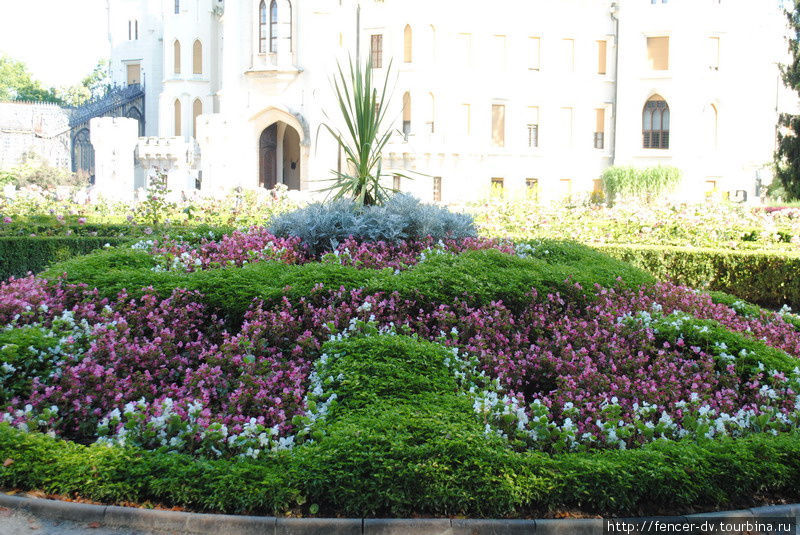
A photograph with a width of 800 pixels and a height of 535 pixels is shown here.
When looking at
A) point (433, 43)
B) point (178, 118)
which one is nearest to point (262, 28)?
point (433, 43)

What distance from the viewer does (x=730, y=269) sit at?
12.4m

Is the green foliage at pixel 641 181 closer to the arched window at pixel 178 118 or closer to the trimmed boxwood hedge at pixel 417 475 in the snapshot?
the arched window at pixel 178 118

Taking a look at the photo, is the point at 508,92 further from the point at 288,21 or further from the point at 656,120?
the point at 288,21

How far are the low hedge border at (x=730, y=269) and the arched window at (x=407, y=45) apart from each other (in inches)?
910

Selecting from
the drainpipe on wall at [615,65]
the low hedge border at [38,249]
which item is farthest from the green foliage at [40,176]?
the low hedge border at [38,249]

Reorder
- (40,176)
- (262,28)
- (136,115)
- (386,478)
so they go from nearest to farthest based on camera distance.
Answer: (386,478) < (262,28) < (40,176) < (136,115)

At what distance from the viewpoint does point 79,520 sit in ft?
13.6

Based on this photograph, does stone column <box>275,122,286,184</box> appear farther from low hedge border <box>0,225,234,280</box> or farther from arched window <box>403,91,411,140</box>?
low hedge border <box>0,225,234,280</box>

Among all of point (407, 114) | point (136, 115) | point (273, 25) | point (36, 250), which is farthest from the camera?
point (136, 115)

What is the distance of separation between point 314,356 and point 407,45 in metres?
29.6

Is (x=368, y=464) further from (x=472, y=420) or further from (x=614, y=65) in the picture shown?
(x=614, y=65)

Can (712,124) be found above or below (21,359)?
above

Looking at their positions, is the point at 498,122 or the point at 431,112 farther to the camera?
the point at 498,122

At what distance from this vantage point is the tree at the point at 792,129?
101ft
